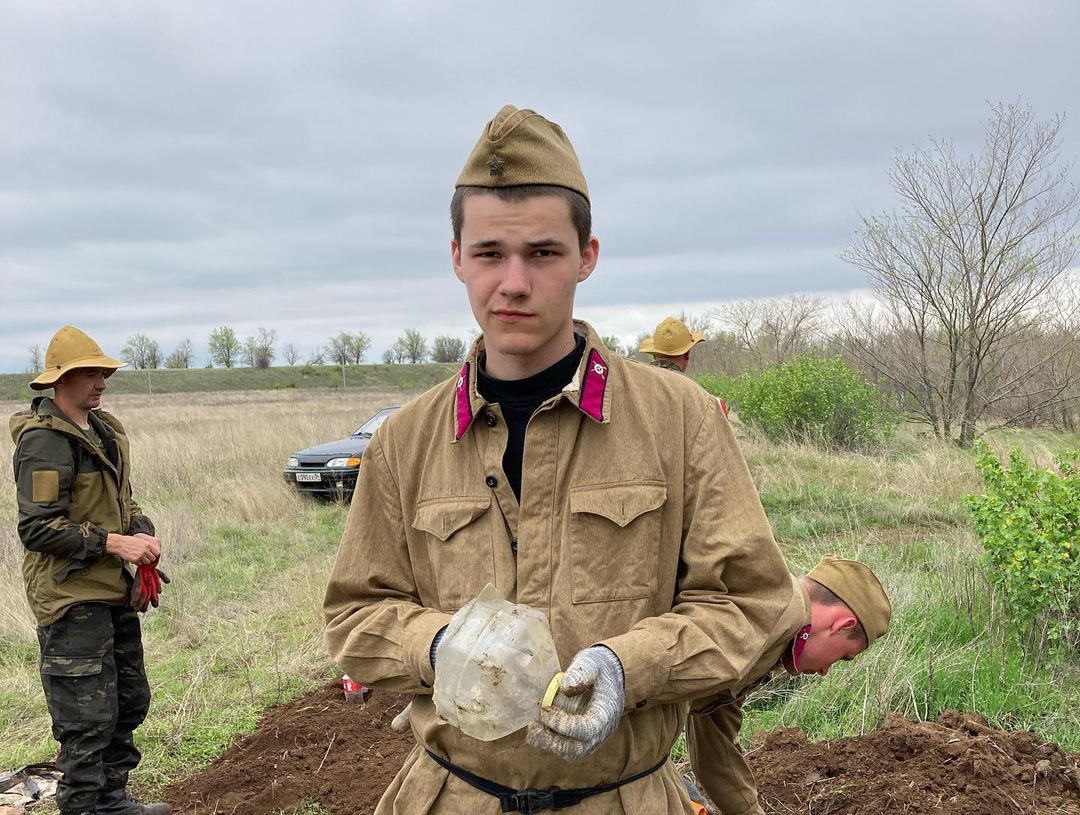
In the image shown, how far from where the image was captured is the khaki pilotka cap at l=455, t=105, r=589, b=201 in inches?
59.3

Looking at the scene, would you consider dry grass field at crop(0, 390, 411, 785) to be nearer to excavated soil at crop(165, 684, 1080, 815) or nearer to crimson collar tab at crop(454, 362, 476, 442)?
excavated soil at crop(165, 684, 1080, 815)

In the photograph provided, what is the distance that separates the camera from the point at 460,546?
1.57 metres

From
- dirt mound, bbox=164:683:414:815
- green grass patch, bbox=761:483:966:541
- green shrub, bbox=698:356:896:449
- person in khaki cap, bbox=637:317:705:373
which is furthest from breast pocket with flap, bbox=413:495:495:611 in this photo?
green shrub, bbox=698:356:896:449

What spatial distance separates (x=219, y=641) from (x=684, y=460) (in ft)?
18.7

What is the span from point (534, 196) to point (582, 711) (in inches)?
36.1

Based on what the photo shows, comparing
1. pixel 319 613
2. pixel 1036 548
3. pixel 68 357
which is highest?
pixel 68 357

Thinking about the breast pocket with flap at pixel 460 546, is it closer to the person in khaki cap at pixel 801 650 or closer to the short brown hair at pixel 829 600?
the person in khaki cap at pixel 801 650

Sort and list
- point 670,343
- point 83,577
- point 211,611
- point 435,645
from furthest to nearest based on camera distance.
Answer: point 670,343 → point 211,611 → point 83,577 → point 435,645

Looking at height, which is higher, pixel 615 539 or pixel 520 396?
pixel 520 396

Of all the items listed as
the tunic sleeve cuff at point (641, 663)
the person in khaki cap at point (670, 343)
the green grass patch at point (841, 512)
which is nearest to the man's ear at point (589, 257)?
the tunic sleeve cuff at point (641, 663)

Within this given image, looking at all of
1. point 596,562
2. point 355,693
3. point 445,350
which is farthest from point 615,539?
point 445,350

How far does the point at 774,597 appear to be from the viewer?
147 centimetres

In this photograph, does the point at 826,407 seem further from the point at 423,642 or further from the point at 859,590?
the point at 423,642

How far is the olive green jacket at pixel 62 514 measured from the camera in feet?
12.5
